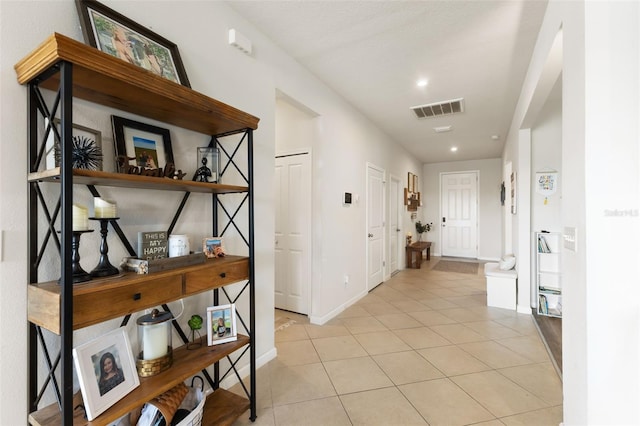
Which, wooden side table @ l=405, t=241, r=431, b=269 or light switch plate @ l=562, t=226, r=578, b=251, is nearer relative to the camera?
light switch plate @ l=562, t=226, r=578, b=251

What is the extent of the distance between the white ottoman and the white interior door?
1.90 metres

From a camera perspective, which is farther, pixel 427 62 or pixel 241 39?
pixel 427 62

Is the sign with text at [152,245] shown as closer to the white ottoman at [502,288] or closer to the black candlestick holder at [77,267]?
the black candlestick holder at [77,267]

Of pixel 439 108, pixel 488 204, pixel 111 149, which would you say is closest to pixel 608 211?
pixel 111 149

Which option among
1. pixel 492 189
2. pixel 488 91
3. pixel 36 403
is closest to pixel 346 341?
pixel 36 403

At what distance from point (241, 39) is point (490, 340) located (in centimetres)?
346

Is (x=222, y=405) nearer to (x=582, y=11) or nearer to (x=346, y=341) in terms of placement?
(x=346, y=341)

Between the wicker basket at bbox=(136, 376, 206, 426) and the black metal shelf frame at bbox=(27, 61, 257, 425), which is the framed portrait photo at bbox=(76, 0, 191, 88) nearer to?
the black metal shelf frame at bbox=(27, 61, 257, 425)

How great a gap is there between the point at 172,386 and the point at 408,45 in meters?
2.93

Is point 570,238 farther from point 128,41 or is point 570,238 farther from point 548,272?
point 548,272

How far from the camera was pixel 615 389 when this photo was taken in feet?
3.84

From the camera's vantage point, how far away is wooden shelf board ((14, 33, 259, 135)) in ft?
3.33

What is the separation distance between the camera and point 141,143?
1553 mm

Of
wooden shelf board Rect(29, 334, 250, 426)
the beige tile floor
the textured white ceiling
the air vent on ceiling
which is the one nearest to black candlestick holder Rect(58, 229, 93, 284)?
wooden shelf board Rect(29, 334, 250, 426)
